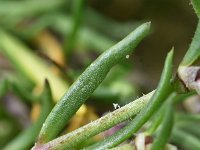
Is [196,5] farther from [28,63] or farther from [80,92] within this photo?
[28,63]

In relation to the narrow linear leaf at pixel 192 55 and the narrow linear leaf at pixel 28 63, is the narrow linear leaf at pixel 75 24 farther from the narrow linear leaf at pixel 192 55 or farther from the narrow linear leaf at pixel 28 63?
the narrow linear leaf at pixel 192 55

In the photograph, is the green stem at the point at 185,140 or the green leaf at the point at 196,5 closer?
the green leaf at the point at 196,5

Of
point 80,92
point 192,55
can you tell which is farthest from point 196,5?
point 80,92

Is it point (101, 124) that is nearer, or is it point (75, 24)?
point (101, 124)

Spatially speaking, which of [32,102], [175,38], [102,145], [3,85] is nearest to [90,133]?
[102,145]

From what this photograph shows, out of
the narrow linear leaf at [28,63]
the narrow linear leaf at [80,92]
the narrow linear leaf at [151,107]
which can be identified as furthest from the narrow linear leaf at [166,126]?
the narrow linear leaf at [28,63]

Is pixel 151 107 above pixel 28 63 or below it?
below
